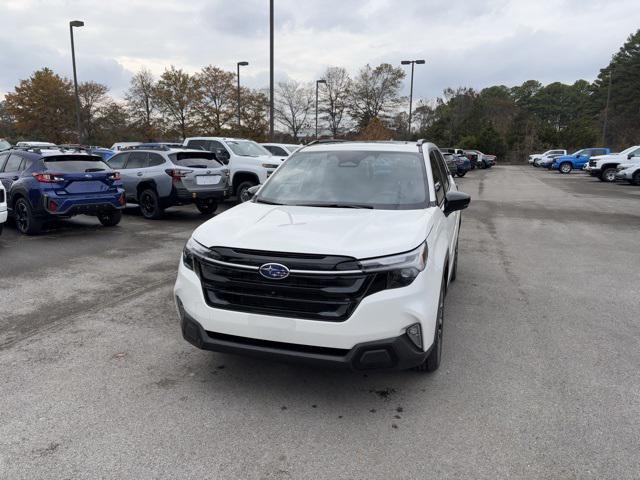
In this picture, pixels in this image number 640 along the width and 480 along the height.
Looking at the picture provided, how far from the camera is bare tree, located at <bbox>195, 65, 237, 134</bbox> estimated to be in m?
43.0

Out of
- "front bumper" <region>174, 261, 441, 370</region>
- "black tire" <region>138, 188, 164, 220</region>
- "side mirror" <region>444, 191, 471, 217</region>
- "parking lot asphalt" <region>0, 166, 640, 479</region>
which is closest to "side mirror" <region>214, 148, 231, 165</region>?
"black tire" <region>138, 188, 164, 220</region>

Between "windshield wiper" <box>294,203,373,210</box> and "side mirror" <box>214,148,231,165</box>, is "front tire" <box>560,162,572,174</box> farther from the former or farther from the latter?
"windshield wiper" <box>294,203,373,210</box>

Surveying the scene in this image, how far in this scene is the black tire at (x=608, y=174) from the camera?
86.5 ft

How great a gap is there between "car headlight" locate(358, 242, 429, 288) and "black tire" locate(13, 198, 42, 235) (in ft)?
27.2

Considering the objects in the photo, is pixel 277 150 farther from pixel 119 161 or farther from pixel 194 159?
pixel 119 161

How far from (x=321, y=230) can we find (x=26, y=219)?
26.7 ft

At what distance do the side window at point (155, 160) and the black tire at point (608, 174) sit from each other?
81.5ft

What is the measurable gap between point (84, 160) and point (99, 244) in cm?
193

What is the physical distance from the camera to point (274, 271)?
3.00 m

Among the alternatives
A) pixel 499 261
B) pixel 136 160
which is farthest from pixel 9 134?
pixel 499 261

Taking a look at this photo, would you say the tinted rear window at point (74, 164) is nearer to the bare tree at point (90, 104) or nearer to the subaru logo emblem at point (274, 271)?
the subaru logo emblem at point (274, 271)

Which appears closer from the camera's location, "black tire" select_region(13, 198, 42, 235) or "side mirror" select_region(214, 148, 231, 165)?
"black tire" select_region(13, 198, 42, 235)

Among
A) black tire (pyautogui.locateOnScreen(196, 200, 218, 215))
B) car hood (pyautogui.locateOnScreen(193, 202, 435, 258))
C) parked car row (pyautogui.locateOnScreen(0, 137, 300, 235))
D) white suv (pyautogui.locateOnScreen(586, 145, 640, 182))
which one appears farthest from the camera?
white suv (pyautogui.locateOnScreen(586, 145, 640, 182))

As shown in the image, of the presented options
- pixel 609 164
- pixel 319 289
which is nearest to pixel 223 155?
pixel 319 289
